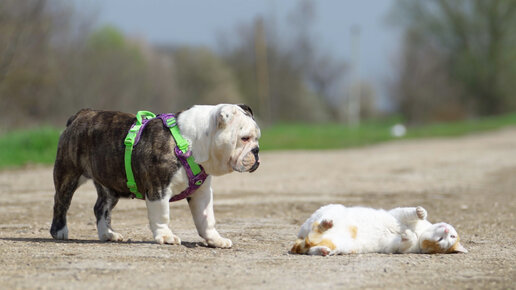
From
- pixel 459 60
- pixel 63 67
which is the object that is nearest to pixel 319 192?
pixel 63 67

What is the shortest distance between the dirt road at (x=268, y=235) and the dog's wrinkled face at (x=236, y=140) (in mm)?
706

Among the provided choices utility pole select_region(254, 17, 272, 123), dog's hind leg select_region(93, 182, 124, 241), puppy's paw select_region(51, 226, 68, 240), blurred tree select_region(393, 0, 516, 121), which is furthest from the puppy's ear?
blurred tree select_region(393, 0, 516, 121)

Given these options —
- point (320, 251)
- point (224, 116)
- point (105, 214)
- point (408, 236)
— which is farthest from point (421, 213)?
point (105, 214)

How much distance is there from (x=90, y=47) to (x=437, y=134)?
46.6ft

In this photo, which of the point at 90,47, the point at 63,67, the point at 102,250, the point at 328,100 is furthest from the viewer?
the point at 328,100

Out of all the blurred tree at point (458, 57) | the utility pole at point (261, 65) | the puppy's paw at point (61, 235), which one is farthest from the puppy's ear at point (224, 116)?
the blurred tree at point (458, 57)

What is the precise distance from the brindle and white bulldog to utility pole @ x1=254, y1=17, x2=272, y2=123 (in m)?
41.0

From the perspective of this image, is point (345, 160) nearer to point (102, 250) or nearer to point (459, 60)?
point (102, 250)

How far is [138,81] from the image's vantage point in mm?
30797

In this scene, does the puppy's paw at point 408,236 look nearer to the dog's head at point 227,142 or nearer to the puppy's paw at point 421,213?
the puppy's paw at point 421,213

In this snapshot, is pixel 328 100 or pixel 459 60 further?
pixel 328 100

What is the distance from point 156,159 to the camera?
5980 millimetres

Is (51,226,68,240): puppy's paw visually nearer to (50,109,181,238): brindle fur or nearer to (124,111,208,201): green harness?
(50,109,181,238): brindle fur

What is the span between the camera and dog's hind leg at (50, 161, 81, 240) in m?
6.68
